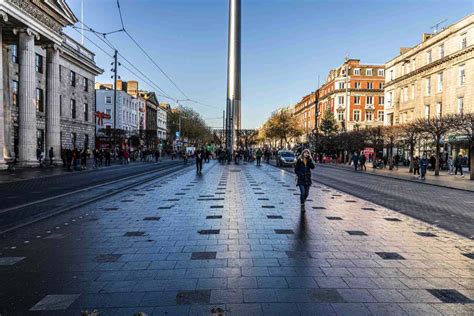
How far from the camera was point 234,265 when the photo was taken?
5.32m

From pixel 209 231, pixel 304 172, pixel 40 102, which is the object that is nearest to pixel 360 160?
pixel 304 172

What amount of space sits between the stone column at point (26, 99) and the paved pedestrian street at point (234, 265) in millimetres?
21730

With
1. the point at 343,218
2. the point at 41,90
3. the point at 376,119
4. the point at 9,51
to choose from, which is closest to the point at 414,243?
the point at 343,218

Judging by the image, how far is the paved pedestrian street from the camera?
3967 millimetres

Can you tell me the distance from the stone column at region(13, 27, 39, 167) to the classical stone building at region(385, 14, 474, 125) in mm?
34542

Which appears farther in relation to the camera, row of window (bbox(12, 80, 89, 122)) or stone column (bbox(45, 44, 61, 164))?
row of window (bbox(12, 80, 89, 122))

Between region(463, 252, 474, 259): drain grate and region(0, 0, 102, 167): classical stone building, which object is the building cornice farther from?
region(0, 0, 102, 167): classical stone building

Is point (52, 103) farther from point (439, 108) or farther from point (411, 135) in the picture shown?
point (439, 108)

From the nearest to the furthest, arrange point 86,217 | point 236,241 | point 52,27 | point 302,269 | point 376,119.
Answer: point 302,269 < point 236,241 < point 86,217 < point 52,27 < point 376,119

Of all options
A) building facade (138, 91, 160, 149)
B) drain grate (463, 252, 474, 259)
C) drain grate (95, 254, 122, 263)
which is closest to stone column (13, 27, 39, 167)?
drain grate (95, 254, 122, 263)

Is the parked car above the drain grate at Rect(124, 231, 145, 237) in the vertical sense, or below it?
above

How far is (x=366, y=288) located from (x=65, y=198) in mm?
11143

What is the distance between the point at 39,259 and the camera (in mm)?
5609

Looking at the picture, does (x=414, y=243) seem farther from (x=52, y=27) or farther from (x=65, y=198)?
(x=52, y=27)
